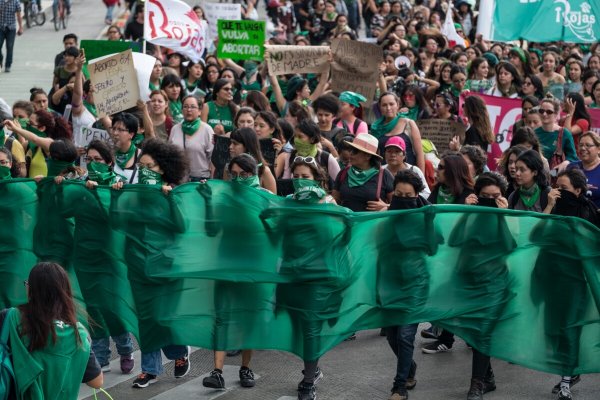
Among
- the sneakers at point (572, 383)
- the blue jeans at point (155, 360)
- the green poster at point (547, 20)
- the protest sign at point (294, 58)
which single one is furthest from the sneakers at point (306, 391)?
the green poster at point (547, 20)

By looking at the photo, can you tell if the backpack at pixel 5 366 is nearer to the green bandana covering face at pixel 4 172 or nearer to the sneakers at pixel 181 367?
the sneakers at pixel 181 367

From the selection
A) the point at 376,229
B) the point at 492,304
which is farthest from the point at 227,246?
the point at 492,304

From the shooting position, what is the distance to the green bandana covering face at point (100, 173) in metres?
8.63

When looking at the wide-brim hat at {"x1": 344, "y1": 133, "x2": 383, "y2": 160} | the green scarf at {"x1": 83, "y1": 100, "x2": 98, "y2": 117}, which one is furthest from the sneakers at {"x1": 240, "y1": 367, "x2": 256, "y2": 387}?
the green scarf at {"x1": 83, "y1": 100, "x2": 98, "y2": 117}

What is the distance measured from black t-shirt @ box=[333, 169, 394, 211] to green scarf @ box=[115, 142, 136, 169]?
5.94 feet

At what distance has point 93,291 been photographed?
322 inches

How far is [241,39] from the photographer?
49.0 ft

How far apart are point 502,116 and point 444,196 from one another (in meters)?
3.69

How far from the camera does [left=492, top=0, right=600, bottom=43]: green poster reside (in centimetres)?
1520

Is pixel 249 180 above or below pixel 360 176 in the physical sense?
above

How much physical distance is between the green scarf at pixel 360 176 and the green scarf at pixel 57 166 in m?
2.24

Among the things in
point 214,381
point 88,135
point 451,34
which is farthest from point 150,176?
point 451,34

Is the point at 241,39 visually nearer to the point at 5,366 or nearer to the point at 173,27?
the point at 173,27

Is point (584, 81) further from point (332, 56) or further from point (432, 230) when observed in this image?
point (432, 230)
